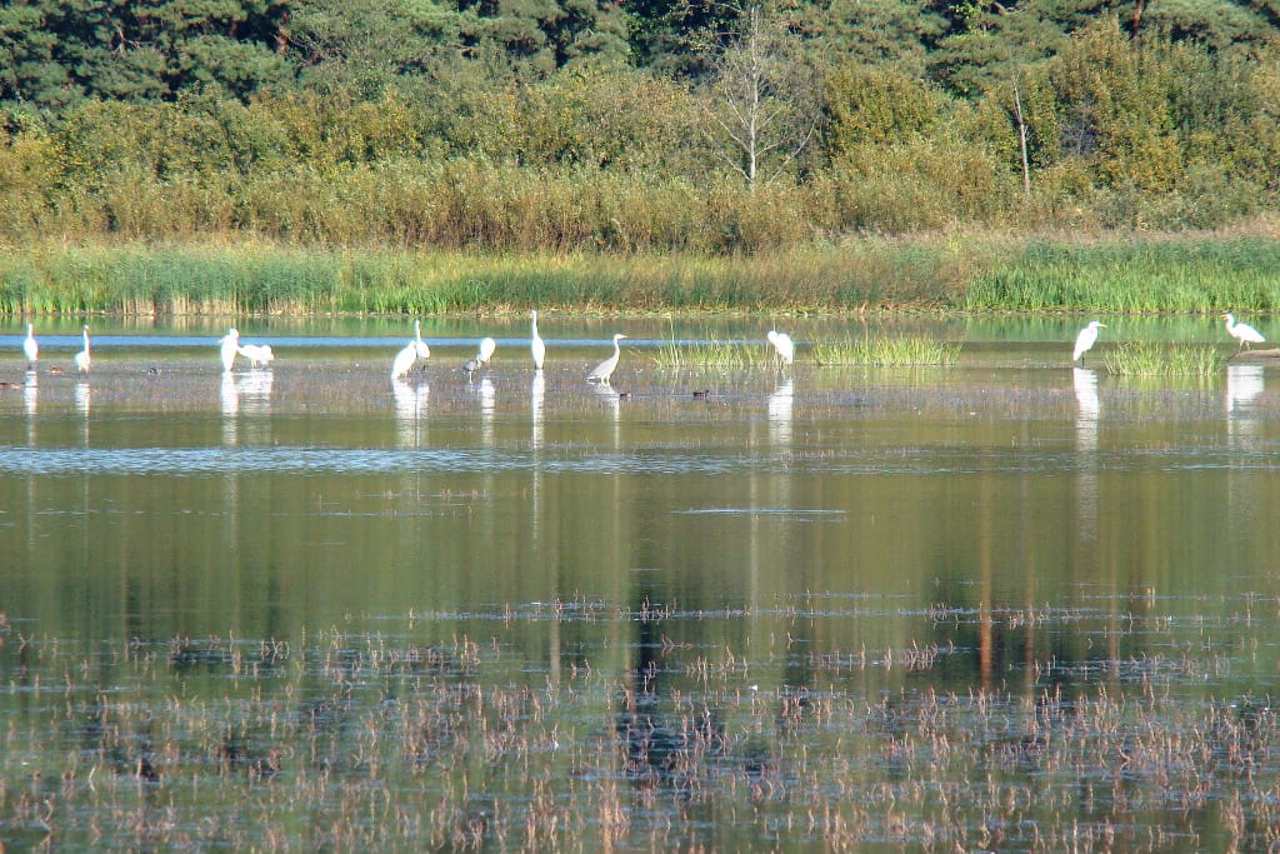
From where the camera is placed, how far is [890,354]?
80.2 ft

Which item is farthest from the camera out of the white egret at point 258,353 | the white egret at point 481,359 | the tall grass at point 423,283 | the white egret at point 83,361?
the tall grass at point 423,283

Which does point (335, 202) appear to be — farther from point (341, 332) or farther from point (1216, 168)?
point (1216, 168)

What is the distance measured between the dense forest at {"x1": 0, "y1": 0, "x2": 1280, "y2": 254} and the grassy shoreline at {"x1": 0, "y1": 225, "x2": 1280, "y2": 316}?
3.23 m

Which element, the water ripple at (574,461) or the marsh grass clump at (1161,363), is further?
the marsh grass clump at (1161,363)

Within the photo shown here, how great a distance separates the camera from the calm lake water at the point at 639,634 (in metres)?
6.16

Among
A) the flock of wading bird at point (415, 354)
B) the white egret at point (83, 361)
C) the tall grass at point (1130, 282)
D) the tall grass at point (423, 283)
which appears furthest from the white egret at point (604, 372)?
the tall grass at point (1130, 282)

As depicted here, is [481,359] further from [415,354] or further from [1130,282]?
[1130,282]

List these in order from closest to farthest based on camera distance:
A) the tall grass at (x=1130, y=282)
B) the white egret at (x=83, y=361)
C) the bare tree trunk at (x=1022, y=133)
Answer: the white egret at (x=83, y=361)
the tall grass at (x=1130, y=282)
the bare tree trunk at (x=1022, y=133)

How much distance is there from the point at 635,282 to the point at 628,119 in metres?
13.8

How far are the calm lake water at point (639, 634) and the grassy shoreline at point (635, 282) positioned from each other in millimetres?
17680

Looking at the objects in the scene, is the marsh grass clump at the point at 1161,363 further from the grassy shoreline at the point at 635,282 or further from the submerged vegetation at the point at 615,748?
the submerged vegetation at the point at 615,748

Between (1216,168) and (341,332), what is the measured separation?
25.7 meters

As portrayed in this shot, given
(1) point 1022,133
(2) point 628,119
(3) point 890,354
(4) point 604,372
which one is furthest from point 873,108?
(4) point 604,372

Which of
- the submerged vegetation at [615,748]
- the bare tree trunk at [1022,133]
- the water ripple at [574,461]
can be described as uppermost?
the bare tree trunk at [1022,133]
